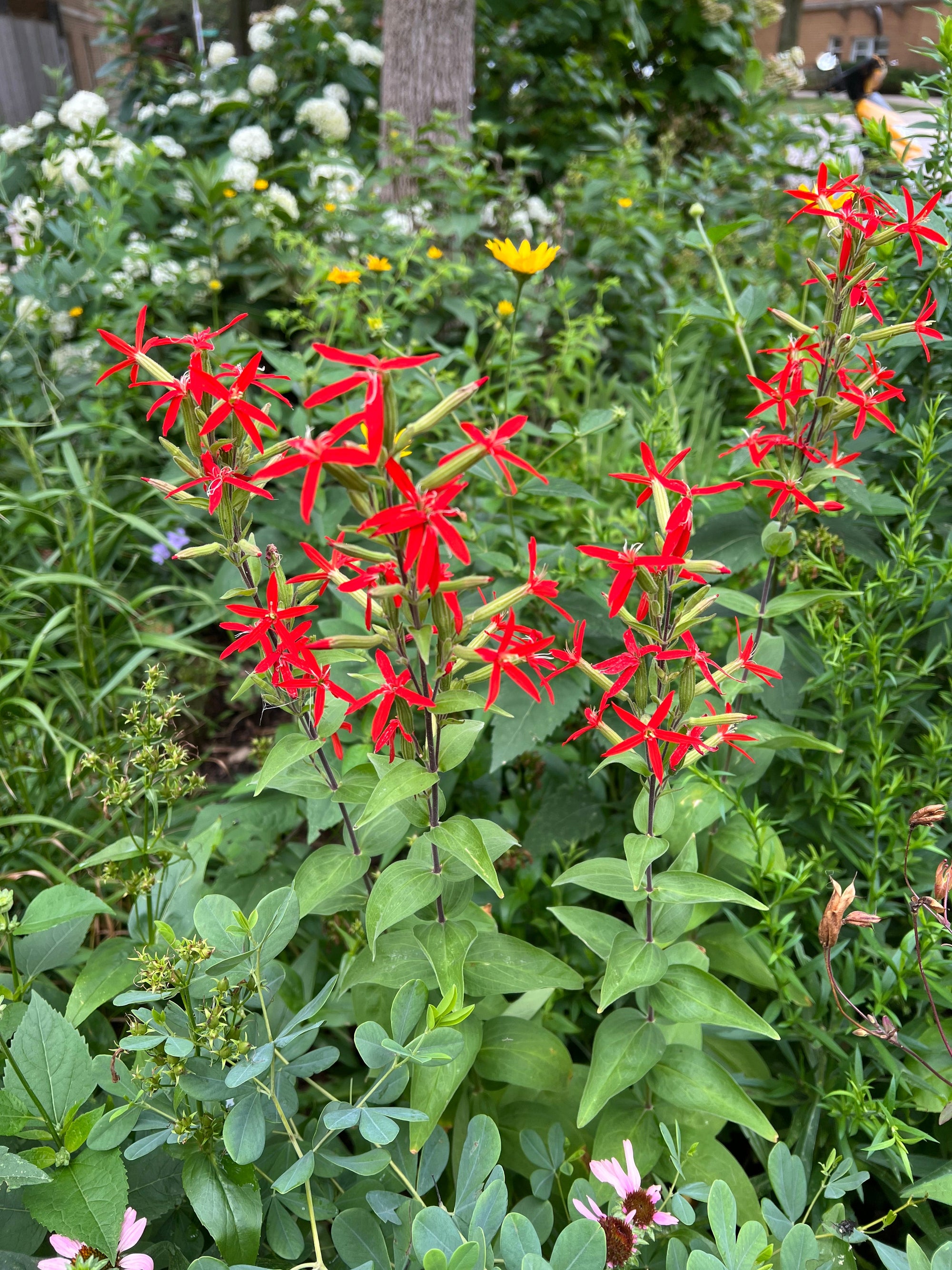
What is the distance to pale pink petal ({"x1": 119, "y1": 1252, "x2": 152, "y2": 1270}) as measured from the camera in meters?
0.89

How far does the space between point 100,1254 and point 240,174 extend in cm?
344

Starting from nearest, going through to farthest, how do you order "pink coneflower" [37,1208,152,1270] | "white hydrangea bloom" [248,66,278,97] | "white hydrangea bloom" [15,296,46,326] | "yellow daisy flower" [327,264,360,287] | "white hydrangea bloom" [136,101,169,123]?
"pink coneflower" [37,1208,152,1270] < "yellow daisy flower" [327,264,360,287] < "white hydrangea bloom" [15,296,46,326] < "white hydrangea bloom" [248,66,278,97] < "white hydrangea bloom" [136,101,169,123]

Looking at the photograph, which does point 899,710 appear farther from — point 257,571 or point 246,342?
point 246,342

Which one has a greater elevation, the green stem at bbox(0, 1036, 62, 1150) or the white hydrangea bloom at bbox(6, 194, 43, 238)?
the white hydrangea bloom at bbox(6, 194, 43, 238)

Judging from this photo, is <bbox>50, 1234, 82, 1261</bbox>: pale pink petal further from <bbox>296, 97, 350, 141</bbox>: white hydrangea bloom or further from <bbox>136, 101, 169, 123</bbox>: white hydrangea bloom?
<bbox>136, 101, 169, 123</bbox>: white hydrangea bloom

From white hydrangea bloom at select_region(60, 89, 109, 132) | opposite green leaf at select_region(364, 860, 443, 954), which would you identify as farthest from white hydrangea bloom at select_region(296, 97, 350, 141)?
opposite green leaf at select_region(364, 860, 443, 954)

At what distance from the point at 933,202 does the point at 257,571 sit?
110cm

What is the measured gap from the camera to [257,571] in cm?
105

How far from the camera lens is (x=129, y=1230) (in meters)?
0.92

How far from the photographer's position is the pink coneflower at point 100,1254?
0.86 m

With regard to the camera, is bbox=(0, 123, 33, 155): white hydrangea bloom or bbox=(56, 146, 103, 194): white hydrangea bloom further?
bbox=(0, 123, 33, 155): white hydrangea bloom

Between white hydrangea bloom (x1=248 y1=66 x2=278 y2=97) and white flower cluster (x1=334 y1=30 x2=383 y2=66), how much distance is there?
1.27 ft

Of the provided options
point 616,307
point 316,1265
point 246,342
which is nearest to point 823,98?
point 616,307

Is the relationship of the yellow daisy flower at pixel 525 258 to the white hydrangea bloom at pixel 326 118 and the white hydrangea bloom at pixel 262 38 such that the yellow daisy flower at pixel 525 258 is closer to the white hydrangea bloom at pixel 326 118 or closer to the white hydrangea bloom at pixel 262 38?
the white hydrangea bloom at pixel 326 118
